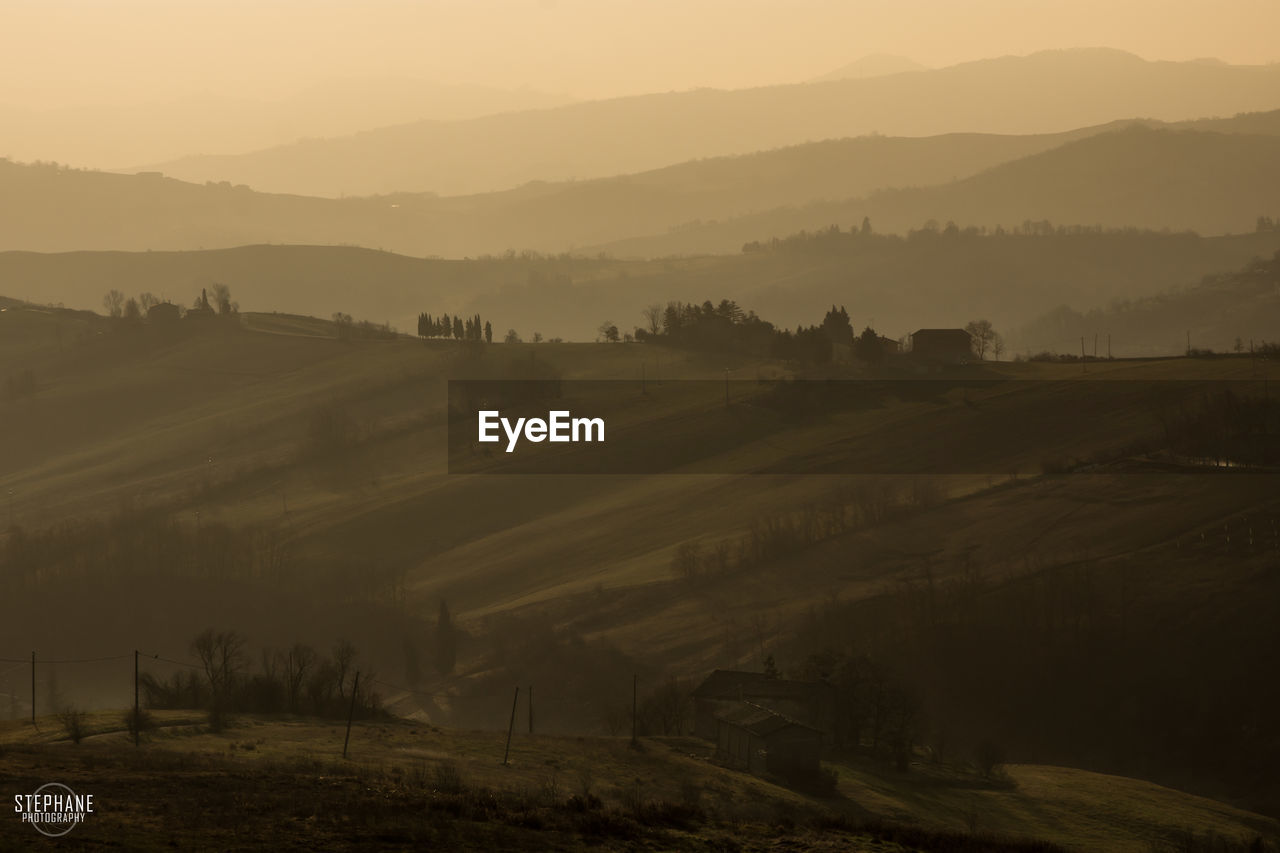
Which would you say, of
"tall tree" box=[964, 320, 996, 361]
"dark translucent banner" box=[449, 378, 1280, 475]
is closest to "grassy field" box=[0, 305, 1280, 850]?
"dark translucent banner" box=[449, 378, 1280, 475]

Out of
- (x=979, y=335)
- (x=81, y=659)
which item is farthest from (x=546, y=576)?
(x=979, y=335)

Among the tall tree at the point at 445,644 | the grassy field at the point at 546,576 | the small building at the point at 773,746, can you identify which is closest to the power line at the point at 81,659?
the grassy field at the point at 546,576

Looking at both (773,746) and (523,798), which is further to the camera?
(773,746)

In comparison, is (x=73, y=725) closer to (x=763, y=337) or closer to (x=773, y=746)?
(x=773, y=746)

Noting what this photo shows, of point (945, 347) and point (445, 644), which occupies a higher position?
point (945, 347)

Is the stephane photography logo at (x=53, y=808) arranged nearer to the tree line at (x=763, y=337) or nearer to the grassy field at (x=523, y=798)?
the grassy field at (x=523, y=798)

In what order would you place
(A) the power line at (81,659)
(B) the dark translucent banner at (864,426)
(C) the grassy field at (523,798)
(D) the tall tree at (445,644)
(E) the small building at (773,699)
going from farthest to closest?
(B) the dark translucent banner at (864,426) < (A) the power line at (81,659) < (D) the tall tree at (445,644) < (E) the small building at (773,699) < (C) the grassy field at (523,798)
